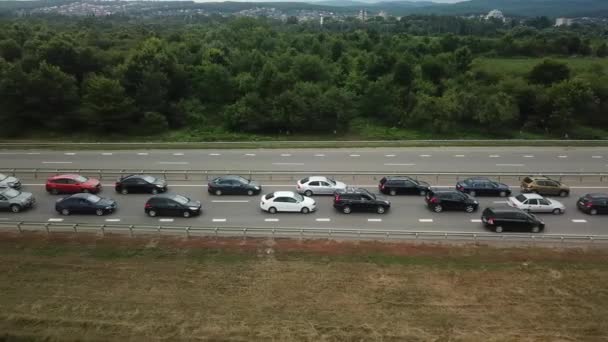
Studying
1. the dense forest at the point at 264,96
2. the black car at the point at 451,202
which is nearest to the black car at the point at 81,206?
the black car at the point at 451,202

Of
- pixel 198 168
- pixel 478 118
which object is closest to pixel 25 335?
pixel 198 168

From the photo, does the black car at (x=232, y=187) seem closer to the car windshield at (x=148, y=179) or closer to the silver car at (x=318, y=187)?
the silver car at (x=318, y=187)

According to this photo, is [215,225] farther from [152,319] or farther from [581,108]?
[581,108]

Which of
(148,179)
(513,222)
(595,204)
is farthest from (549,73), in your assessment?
(148,179)

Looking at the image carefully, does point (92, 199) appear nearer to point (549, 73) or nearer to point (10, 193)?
point (10, 193)

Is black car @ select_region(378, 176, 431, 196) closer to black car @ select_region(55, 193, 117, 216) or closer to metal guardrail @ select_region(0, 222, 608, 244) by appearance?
metal guardrail @ select_region(0, 222, 608, 244)

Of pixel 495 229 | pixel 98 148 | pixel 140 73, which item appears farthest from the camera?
pixel 140 73
